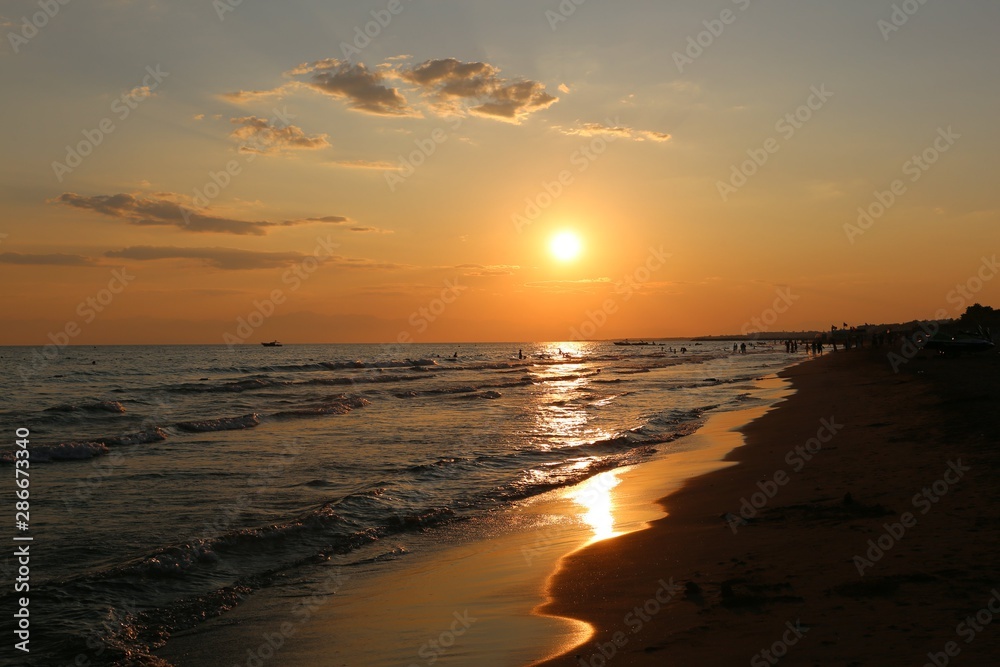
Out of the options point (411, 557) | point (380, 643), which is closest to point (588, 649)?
point (380, 643)

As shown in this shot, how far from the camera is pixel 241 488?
665 inches

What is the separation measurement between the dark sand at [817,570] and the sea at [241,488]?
4190mm

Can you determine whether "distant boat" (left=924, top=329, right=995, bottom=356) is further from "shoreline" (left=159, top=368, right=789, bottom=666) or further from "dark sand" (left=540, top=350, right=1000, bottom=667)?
"shoreline" (left=159, top=368, right=789, bottom=666)

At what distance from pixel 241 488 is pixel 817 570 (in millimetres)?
13563

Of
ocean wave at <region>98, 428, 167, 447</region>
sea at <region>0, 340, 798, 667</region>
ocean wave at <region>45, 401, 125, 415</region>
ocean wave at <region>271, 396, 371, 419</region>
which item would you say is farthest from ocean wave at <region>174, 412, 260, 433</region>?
ocean wave at <region>45, 401, 125, 415</region>

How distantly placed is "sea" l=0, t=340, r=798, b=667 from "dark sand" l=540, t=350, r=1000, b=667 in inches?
165

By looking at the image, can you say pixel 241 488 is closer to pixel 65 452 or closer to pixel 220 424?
pixel 65 452

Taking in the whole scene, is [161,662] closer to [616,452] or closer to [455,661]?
[455,661]

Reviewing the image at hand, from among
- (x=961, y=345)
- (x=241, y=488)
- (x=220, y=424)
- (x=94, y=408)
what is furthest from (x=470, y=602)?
(x=961, y=345)

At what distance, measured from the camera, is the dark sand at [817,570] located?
6079 millimetres

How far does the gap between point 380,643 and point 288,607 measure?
2.15 meters

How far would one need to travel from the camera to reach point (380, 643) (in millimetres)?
7617

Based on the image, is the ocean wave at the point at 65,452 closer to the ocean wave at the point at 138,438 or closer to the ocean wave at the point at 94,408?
the ocean wave at the point at 138,438

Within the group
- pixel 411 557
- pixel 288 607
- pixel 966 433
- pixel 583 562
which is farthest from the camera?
pixel 966 433
